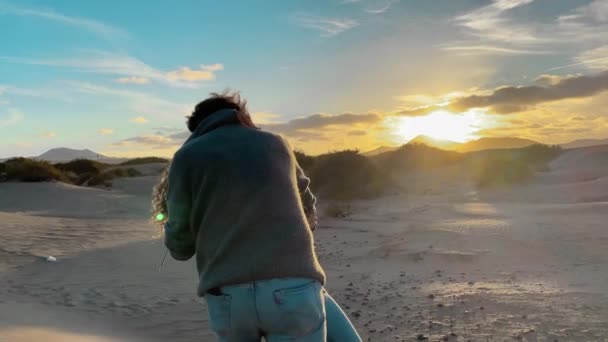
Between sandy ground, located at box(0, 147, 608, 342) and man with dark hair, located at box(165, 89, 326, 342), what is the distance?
3.00m

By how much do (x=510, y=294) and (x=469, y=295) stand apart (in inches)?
16.3

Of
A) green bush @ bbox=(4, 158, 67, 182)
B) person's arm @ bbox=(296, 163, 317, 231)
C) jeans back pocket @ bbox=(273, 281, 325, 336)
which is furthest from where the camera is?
green bush @ bbox=(4, 158, 67, 182)

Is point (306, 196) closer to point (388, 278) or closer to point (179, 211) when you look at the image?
point (179, 211)

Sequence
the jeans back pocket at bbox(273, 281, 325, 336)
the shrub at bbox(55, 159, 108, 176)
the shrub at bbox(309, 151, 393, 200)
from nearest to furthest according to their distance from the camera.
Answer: the jeans back pocket at bbox(273, 281, 325, 336) < the shrub at bbox(309, 151, 393, 200) < the shrub at bbox(55, 159, 108, 176)

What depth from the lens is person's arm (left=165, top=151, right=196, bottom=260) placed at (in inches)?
90.0

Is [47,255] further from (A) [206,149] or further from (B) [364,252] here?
(A) [206,149]

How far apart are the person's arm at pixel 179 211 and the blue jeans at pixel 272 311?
32 cm

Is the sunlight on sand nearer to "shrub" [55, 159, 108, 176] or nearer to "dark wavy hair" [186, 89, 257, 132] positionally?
"dark wavy hair" [186, 89, 257, 132]

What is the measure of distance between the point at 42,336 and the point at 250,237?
11.3ft

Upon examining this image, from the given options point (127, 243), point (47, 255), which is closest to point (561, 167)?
point (127, 243)

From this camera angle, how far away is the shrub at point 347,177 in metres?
18.6

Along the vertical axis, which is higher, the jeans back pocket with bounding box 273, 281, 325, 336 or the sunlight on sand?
the jeans back pocket with bounding box 273, 281, 325, 336

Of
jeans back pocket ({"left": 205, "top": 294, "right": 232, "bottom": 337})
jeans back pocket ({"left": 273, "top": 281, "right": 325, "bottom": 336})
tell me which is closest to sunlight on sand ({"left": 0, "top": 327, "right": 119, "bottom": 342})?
jeans back pocket ({"left": 205, "top": 294, "right": 232, "bottom": 337})

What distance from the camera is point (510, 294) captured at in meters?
5.89
